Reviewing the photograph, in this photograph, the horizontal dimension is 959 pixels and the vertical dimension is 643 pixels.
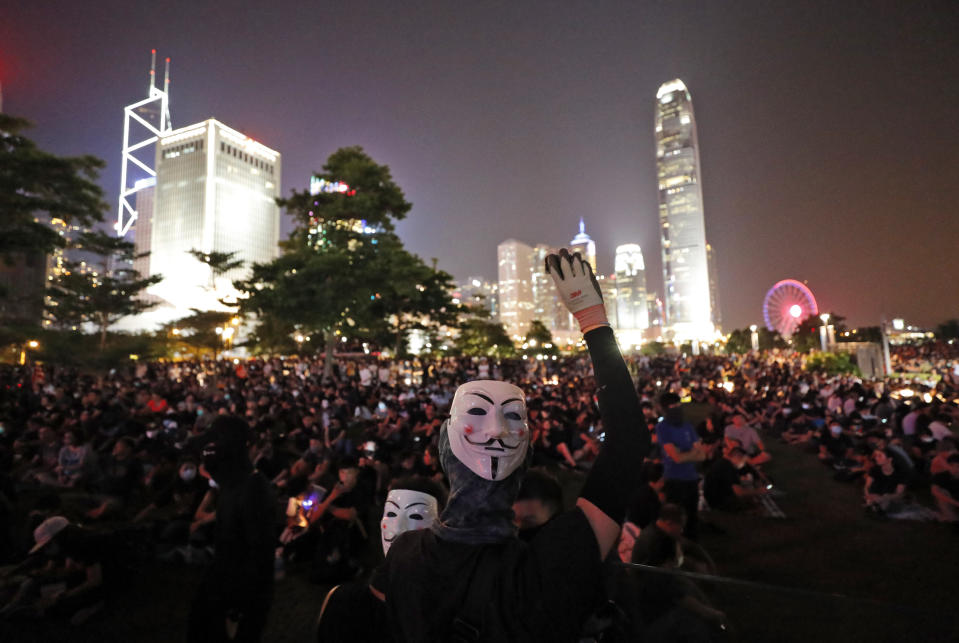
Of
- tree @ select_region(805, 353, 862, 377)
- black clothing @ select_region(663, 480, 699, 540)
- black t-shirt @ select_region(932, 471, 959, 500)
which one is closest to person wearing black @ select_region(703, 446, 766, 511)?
black t-shirt @ select_region(932, 471, 959, 500)

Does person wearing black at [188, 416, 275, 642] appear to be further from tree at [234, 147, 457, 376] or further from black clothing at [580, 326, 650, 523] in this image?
tree at [234, 147, 457, 376]

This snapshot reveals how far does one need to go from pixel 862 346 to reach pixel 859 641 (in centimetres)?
4096

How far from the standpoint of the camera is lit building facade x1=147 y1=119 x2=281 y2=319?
92.5m

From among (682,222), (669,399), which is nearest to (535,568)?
Answer: (669,399)

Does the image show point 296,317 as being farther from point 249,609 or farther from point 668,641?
point 668,641

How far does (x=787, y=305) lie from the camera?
186 feet

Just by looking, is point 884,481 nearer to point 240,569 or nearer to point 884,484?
point 884,484

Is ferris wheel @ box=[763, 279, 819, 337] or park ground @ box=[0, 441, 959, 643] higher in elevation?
ferris wheel @ box=[763, 279, 819, 337]

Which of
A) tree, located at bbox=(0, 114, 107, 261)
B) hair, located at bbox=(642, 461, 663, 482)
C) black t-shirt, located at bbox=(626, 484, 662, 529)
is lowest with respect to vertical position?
black t-shirt, located at bbox=(626, 484, 662, 529)

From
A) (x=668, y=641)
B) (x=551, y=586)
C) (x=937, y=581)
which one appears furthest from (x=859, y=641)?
(x=937, y=581)

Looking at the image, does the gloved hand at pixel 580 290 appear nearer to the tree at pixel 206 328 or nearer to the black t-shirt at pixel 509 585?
the black t-shirt at pixel 509 585

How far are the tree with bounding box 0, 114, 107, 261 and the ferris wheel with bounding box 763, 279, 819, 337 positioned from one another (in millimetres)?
62529

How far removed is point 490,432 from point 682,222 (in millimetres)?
144893

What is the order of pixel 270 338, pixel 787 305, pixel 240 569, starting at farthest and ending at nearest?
1. pixel 787 305
2. pixel 270 338
3. pixel 240 569
